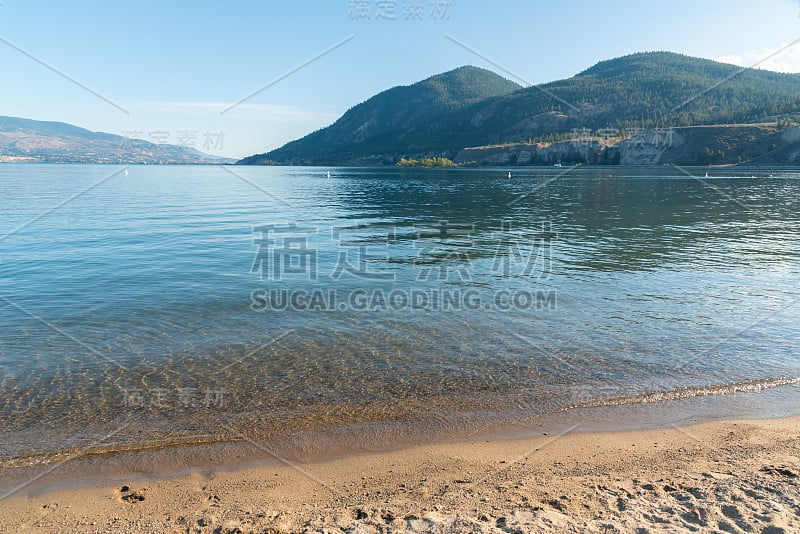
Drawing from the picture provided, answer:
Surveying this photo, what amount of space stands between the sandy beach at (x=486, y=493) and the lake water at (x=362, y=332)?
1072 mm

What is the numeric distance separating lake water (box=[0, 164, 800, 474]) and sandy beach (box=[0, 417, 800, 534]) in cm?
107

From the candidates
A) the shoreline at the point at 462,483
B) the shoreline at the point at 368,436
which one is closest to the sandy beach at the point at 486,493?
the shoreline at the point at 462,483

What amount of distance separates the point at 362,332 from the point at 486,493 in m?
7.32

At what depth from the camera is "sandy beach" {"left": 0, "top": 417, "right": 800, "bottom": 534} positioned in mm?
5414

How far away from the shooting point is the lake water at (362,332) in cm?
879

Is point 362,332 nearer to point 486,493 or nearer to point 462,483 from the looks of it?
point 462,483

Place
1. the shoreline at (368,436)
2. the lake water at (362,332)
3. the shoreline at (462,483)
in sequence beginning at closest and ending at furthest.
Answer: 1. the shoreline at (462,483)
2. the shoreline at (368,436)
3. the lake water at (362,332)

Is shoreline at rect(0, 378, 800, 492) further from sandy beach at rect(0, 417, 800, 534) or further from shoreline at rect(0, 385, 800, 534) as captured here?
sandy beach at rect(0, 417, 800, 534)

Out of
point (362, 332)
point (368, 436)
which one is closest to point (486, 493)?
point (368, 436)

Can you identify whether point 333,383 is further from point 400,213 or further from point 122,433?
point 400,213

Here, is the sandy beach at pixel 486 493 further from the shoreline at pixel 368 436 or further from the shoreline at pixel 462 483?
the shoreline at pixel 368 436

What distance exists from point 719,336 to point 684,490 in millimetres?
8024

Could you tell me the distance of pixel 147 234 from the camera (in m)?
30.4

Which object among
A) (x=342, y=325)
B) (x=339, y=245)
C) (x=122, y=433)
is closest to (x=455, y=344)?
(x=342, y=325)
